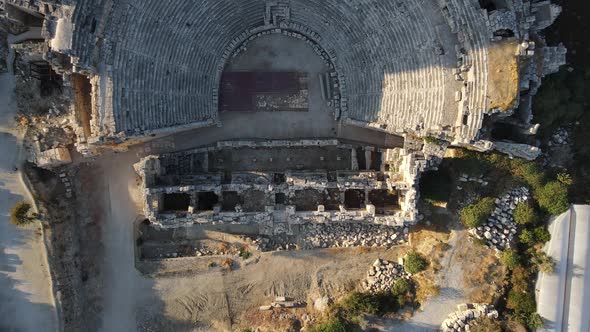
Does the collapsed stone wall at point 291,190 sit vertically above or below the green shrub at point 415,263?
above

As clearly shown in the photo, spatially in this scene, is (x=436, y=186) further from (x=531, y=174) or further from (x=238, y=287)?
(x=238, y=287)

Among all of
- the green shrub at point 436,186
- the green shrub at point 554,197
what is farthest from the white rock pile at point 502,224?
the green shrub at point 436,186

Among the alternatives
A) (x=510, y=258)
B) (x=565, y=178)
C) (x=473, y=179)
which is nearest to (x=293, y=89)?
(x=473, y=179)

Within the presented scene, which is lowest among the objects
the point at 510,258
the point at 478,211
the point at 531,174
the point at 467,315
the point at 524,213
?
the point at 467,315

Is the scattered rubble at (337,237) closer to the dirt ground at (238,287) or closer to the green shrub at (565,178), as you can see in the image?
the dirt ground at (238,287)

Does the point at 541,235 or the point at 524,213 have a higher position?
the point at 524,213

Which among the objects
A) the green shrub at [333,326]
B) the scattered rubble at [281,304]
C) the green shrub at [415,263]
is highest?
the green shrub at [415,263]

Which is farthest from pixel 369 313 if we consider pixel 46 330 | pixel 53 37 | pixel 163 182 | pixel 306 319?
pixel 53 37
